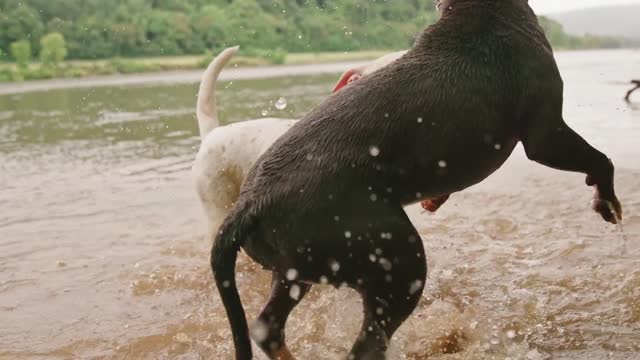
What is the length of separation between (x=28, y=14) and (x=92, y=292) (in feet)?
143

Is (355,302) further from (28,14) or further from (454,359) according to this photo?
(28,14)

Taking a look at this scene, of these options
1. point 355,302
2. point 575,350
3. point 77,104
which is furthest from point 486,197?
point 77,104

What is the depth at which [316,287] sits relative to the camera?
4223 millimetres

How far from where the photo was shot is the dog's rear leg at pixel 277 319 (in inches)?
109

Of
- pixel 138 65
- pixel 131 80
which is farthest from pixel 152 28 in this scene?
pixel 131 80

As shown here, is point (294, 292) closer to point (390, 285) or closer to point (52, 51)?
point (390, 285)

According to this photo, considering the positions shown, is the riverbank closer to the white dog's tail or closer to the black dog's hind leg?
the white dog's tail

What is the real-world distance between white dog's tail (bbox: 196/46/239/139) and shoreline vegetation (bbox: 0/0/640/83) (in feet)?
104

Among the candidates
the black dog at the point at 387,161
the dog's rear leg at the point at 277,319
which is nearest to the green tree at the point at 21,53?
the dog's rear leg at the point at 277,319

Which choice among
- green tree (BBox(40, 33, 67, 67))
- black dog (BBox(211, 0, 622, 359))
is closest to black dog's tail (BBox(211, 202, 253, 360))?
black dog (BBox(211, 0, 622, 359))

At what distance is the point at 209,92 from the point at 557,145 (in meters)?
2.76

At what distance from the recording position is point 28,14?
4275cm

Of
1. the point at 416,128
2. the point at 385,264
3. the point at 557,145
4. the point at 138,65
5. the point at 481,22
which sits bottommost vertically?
the point at 138,65

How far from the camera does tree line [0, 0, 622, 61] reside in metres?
41.1
